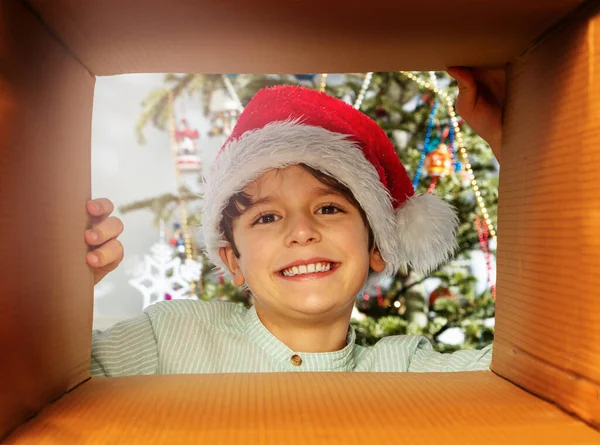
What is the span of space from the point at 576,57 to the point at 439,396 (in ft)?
0.83

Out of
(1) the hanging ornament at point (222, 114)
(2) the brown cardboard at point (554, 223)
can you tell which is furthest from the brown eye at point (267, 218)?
(1) the hanging ornament at point (222, 114)

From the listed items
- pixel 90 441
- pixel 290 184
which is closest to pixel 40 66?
pixel 90 441

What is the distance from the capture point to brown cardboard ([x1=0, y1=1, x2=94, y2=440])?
0.36 meters

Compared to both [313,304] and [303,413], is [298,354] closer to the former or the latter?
[313,304]

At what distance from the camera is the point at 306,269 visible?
0.91m

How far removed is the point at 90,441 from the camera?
0.34 m

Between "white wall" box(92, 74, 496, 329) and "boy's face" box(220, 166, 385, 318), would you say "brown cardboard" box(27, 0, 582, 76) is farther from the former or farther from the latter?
"white wall" box(92, 74, 496, 329)

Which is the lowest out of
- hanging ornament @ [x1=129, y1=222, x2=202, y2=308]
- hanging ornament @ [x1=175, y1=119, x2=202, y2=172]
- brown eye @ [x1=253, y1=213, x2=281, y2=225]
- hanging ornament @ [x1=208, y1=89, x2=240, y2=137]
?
hanging ornament @ [x1=129, y1=222, x2=202, y2=308]

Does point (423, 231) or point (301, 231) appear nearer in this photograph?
point (301, 231)

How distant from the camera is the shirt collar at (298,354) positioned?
94 cm

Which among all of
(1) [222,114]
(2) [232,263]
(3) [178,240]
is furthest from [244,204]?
(3) [178,240]

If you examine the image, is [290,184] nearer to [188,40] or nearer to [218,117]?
[188,40]

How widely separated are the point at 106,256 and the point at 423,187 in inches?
72.2

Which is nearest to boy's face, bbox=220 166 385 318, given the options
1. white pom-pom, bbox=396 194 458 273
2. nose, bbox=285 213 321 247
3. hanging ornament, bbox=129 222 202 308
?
nose, bbox=285 213 321 247
